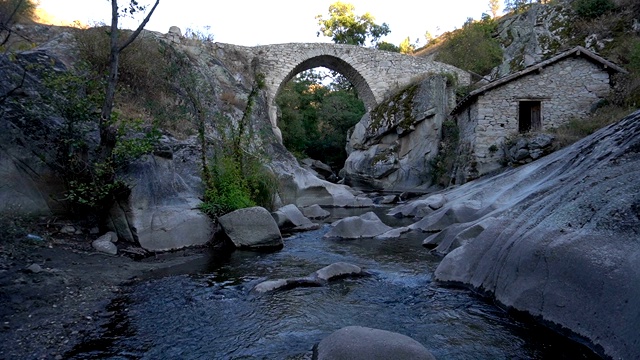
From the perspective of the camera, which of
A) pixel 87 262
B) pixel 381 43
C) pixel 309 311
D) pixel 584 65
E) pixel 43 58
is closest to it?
pixel 309 311

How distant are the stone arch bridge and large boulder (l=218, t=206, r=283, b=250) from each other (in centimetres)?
1567

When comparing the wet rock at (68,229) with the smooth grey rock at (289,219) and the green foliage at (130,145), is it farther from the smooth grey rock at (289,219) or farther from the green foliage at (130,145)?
the smooth grey rock at (289,219)

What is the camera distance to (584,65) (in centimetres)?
1705

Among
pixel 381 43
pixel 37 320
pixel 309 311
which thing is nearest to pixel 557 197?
pixel 309 311

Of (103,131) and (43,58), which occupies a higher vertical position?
(43,58)

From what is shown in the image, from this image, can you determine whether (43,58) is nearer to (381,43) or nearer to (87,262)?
(87,262)

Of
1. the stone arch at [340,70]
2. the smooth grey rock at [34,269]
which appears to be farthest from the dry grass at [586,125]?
the smooth grey rock at [34,269]

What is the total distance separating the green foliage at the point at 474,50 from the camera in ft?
87.2

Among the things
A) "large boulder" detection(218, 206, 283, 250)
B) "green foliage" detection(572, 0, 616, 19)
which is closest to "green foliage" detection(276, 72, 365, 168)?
"green foliage" detection(572, 0, 616, 19)

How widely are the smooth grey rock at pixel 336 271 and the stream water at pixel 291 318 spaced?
0.19 metres

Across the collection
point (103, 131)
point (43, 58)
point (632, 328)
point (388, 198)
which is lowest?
point (388, 198)

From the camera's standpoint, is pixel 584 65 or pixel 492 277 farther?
pixel 584 65

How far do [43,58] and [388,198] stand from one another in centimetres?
1424

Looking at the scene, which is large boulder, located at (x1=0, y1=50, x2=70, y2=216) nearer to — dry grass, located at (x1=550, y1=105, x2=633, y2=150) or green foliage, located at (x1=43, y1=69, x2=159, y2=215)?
green foliage, located at (x1=43, y1=69, x2=159, y2=215)
